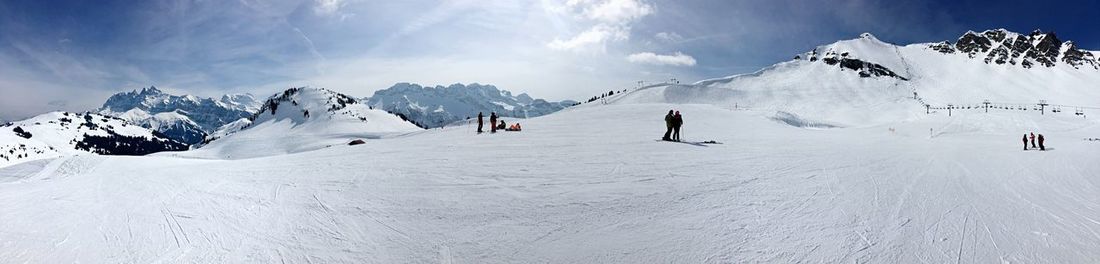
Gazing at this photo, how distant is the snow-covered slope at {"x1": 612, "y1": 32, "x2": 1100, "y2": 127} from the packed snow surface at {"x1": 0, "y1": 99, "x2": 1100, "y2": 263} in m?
83.8

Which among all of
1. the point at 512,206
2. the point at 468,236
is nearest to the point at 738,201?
the point at 512,206

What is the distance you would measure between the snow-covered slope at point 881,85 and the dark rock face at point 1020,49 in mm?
1065

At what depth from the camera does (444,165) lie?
13812mm

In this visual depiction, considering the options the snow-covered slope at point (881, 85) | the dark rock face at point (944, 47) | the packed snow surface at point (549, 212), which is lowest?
the packed snow surface at point (549, 212)

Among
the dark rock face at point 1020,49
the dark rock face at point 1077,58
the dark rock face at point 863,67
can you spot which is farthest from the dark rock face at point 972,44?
the dark rock face at point 863,67

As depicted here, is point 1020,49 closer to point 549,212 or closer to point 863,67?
point 863,67

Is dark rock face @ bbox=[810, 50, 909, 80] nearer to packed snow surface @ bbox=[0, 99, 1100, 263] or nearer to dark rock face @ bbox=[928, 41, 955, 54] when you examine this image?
dark rock face @ bbox=[928, 41, 955, 54]

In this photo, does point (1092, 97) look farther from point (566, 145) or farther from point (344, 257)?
point (344, 257)

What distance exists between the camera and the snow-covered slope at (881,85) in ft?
352

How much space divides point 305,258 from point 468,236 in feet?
7.75

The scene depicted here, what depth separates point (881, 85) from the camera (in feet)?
439

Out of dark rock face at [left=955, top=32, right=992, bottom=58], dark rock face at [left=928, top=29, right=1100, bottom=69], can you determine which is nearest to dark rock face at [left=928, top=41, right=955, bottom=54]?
dark rock face at [left=928, top=29, right=1100, bottom=69]

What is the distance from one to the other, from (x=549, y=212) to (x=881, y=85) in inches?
6099

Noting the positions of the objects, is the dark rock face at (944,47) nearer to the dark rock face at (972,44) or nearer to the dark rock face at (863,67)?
the dark rock face at (972,44)
